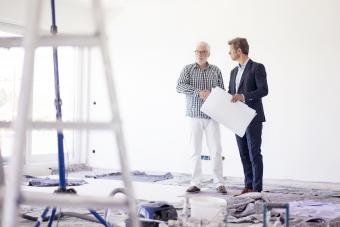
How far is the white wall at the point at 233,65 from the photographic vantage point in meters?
4.91

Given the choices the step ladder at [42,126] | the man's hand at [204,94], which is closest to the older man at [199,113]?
the man's hand at [204,94]

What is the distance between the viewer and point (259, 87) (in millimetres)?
3543

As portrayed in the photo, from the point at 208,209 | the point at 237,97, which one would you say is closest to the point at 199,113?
the point at 237,97

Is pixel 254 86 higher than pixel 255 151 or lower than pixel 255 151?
higher

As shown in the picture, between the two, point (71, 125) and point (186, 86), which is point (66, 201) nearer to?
point (71, 125)

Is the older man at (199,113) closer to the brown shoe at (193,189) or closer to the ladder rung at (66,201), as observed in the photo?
the brown shoe at (193,189)

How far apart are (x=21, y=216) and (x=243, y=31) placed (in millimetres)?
3626

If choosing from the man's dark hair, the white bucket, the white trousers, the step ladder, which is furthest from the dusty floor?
the step ladder

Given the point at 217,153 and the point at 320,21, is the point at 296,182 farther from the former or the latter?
the point at 320,21

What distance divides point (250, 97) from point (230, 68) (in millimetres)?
1979

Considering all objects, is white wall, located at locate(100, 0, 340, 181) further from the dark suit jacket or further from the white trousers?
the dark suit jacket

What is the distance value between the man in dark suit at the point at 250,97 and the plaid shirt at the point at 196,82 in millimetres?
330

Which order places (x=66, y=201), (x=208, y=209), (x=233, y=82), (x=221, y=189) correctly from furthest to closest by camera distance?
(x=221, y=189) → (x=233, y=82) → (x=208, y=209) → (x=66, y=201)

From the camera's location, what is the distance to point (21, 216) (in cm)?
278
